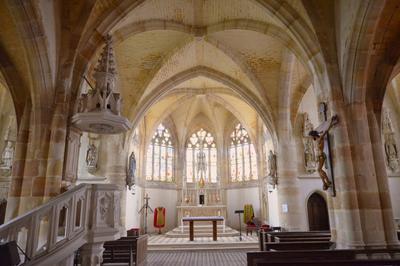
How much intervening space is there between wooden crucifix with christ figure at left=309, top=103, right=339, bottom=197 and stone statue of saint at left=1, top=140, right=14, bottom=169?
11.4 meters

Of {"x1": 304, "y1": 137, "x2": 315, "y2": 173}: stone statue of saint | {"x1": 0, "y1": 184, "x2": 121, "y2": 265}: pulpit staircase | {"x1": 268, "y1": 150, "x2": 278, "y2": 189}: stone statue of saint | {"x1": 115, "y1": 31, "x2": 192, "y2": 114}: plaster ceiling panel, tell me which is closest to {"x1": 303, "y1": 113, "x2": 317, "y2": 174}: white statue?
{"x1": 304, "y1": 137, "x2": 315, "y2": 173}: stone statue of saint

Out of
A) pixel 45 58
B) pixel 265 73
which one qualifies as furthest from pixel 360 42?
pixel 45 58

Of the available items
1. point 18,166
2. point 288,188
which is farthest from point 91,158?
point 288,188

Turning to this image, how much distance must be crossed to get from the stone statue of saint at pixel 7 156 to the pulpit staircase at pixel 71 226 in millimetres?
8399

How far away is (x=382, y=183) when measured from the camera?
5.81m

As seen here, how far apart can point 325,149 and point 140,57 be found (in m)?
7.43

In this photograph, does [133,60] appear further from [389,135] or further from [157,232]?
[389,135]

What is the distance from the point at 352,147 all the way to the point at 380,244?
1915 millimetres

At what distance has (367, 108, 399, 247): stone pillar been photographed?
18.2 ft

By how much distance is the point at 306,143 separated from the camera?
12531mm

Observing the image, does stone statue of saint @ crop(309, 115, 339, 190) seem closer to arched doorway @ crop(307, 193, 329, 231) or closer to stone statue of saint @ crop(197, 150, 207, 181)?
arched doorway @ crop(307, 193, 329, 231)

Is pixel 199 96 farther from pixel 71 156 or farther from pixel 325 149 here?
pixel 71 156

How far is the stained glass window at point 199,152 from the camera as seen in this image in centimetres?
1850

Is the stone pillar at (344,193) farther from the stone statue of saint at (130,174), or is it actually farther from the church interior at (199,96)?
the stone statue of saint at (130,174)
